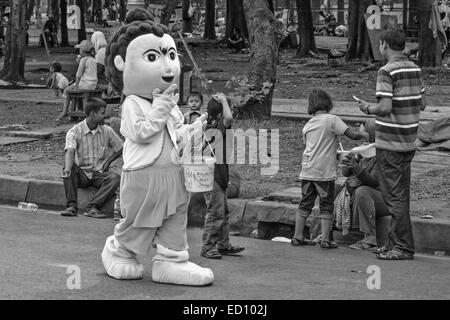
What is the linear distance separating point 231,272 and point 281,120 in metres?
7.88

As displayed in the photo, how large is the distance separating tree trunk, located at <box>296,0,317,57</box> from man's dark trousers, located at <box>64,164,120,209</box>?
21924mm

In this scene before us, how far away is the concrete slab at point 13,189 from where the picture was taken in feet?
38.4

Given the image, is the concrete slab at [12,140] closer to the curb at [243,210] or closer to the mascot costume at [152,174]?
the curb at [243,210]

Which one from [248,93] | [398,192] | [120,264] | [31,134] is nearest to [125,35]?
[120,264]

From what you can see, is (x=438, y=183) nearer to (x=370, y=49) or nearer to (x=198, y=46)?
(x=370, y=49)

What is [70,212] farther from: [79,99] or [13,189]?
[79,99]

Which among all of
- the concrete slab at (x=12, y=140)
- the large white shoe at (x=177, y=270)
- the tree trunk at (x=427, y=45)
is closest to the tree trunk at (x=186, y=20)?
the tree trunk at (x=427, y=45)

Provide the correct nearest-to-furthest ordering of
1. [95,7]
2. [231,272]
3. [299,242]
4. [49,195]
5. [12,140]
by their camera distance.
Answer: [231,272] → [299,242] → [49,195] → [12,140] → [95,7]

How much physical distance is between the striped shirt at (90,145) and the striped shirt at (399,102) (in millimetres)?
3567

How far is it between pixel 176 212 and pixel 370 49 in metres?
22.0

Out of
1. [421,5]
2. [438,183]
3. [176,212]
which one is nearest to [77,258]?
[176,212]

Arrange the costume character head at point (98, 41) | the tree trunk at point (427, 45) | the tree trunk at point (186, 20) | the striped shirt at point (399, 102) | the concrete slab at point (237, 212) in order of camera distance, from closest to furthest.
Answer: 1. the striped shirt at point (399, 102)
2. the concrete slab at point (237, 212)
3. the costume character head at point (98, 41)
4. the tree trunk at point (427, 45)
5. the tree trunk at point (186, 20)

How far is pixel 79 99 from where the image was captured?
1736 cm

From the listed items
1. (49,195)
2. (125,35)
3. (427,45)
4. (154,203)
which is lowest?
(427,45)
